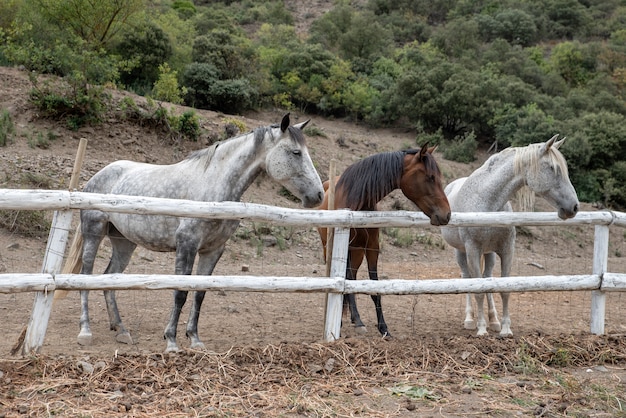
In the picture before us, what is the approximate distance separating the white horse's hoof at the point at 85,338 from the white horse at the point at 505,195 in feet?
12.2

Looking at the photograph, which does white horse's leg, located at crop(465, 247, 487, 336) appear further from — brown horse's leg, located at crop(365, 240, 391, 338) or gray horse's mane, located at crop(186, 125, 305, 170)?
gray horse's mane, located at crop(186, 125, 305, 170)

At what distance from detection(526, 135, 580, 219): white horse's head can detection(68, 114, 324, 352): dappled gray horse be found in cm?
240

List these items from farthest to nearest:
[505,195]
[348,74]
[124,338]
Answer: [348,74] → [505,195] → [124,338]

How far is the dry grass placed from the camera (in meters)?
3.85

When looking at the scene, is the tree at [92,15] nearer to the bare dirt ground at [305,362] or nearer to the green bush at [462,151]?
the bare dirt ground at [305,362]

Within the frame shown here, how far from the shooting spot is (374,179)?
577 cm

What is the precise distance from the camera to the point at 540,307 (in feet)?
27.4

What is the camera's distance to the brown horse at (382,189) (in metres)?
5.43

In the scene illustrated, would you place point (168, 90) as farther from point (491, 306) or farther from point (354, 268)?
point (491, 306)

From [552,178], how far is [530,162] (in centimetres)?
27

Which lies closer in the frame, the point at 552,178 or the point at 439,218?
the point at 439,218

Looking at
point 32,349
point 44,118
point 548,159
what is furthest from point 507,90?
point 32,349

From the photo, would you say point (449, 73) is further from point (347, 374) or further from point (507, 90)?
point (347, 374)

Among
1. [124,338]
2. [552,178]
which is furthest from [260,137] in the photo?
[552,178]
